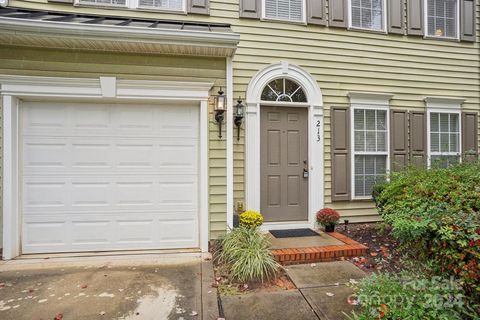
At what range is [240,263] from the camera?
3068 millimetres

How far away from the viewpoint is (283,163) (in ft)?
15.5

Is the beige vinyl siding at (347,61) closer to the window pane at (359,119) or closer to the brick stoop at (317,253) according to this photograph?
the window pane at (359,119)

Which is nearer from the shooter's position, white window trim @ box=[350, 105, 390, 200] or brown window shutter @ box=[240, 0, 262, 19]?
brown window shutter @ box=[240, 0, 262, 19]

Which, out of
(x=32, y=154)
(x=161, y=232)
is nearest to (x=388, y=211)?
(x=161, y=232)

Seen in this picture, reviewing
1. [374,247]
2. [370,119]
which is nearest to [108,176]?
[374,247]

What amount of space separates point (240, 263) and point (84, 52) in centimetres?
351

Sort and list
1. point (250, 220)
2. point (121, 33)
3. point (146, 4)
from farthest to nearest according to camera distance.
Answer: point (146, 4) < point (250, 220) < point (121, 33)

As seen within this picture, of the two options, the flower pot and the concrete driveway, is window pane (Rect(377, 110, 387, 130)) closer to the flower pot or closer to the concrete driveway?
the flower pot

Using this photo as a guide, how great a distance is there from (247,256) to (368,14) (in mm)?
5120

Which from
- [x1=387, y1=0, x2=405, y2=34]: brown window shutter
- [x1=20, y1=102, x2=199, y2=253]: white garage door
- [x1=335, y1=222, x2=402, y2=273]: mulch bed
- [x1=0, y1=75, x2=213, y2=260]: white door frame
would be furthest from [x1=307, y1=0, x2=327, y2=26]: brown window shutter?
[x1=335, y1=222, x2=402, y2=273]: mulch bed

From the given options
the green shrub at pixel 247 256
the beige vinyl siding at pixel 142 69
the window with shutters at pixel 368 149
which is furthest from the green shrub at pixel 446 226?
the beige vinyl siding at pixel 142 69

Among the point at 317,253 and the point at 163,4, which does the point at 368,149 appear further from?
the point at 163,4

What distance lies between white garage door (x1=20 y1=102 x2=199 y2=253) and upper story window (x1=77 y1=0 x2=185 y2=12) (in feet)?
5.86

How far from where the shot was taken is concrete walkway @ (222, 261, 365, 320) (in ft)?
7.85
